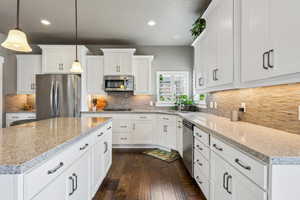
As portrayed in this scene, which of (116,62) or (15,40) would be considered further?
(116,62)

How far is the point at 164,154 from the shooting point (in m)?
3.76

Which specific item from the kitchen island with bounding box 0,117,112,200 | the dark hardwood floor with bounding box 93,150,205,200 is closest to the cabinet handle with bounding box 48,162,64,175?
the kitchen island with bounding box 0,117,112,200

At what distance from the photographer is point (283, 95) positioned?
1544mm

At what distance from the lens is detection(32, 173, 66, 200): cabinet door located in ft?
3.22

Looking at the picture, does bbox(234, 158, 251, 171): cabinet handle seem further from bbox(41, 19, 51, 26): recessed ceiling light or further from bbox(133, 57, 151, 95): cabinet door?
bbox(41, 19, 51, 26): recessed ceiling light

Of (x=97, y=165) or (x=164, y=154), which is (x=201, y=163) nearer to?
(x=97, y=165)

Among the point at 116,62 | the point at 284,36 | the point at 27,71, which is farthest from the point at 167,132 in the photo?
A: the point at 27,71

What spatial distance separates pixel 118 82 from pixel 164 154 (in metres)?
2.05

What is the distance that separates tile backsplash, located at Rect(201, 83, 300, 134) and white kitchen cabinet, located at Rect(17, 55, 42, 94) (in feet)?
15.0

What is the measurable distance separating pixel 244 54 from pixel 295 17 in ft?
1.98

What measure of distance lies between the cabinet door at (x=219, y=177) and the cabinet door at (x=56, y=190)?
124 cm

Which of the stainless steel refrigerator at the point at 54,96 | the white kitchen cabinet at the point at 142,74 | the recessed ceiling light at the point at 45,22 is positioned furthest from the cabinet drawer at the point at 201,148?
the recessed ceiling light at the point at 45,22

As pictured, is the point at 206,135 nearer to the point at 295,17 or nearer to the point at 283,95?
the point at 283,95

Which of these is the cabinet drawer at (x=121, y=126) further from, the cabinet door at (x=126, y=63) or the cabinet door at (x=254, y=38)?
the cabinet door at (x=254, y=38)
